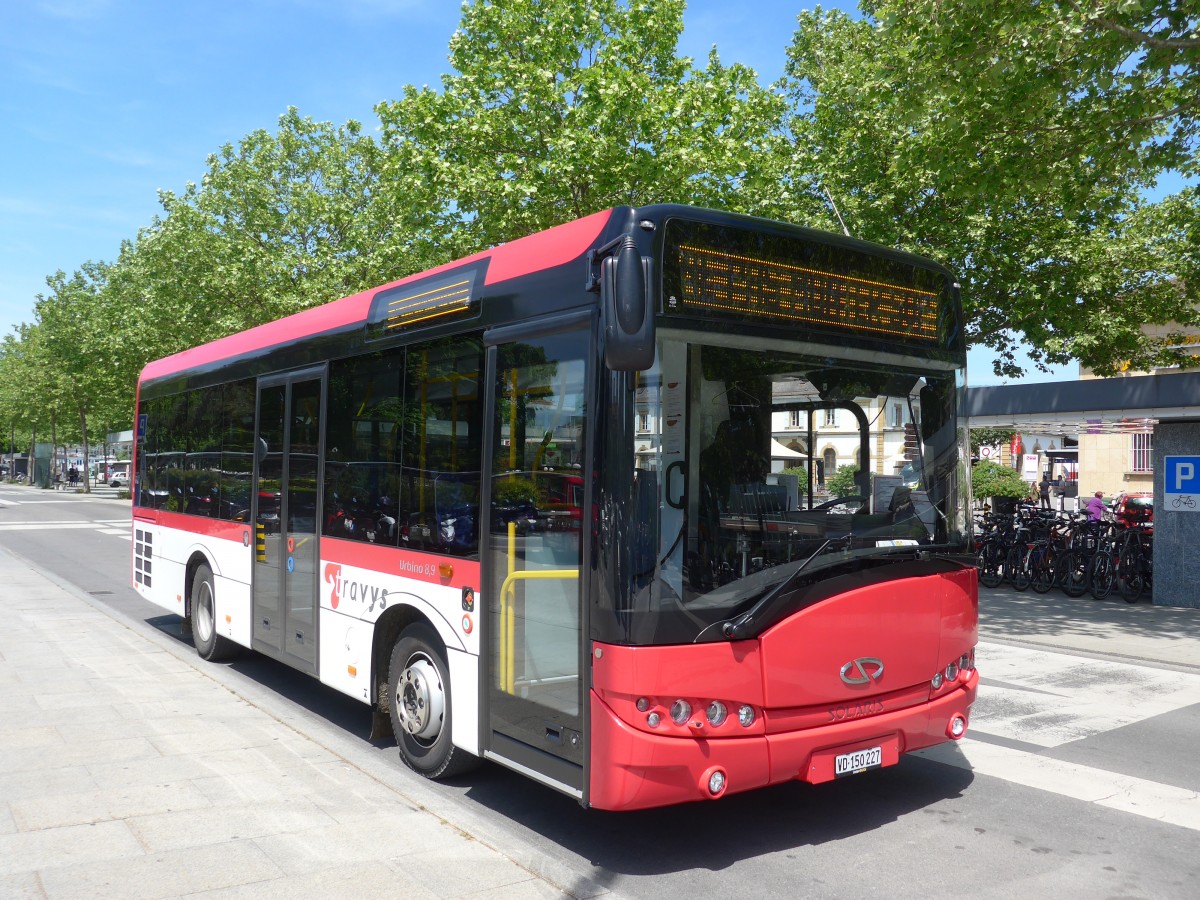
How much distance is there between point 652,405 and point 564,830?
92.1 inches

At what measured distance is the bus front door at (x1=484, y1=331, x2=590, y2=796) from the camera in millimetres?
4551

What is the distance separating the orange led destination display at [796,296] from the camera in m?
4.54

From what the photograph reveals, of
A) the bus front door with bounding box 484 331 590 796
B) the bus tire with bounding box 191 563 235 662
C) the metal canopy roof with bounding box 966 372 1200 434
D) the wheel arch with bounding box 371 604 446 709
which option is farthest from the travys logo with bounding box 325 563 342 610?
the metal canopy roof with bounding box 966 372 1200 434

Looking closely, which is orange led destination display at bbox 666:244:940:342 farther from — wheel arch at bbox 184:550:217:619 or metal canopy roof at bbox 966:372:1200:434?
metal canopy roof at bbox 966:372:1200:434

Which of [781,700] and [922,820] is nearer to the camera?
[781,700]

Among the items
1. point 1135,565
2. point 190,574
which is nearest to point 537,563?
point 190,574

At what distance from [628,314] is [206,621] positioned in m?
7.04

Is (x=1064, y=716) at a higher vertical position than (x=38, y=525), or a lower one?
lower

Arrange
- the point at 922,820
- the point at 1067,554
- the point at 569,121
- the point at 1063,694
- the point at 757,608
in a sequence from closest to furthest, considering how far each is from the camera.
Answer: the point at 757,608 → the point at 922,820 → the point at 1063,694 → the point at 1067,554 → the point at 569,121

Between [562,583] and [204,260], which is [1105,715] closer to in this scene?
[562,583]

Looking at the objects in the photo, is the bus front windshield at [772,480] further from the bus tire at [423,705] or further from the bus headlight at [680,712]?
the bus tire at [423,705]

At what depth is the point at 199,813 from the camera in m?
5.16

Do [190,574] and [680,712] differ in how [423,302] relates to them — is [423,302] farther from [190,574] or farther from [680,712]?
[190,574]

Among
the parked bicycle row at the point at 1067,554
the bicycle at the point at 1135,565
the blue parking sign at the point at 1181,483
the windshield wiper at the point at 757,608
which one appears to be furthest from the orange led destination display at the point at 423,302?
the bicycle at the point at 1135,565
